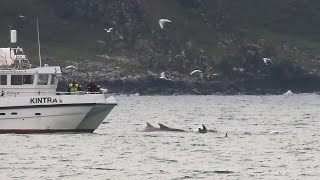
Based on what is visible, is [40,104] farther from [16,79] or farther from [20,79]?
[16,79]

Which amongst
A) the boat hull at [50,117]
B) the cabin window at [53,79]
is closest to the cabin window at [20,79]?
the cabin window at [53,79]

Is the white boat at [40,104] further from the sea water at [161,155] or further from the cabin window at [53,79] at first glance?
the sea water at [161,155]

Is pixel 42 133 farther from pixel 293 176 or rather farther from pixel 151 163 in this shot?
pixel 293 176

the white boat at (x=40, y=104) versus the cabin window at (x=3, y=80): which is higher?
the cabin window at (x=3, y=80)

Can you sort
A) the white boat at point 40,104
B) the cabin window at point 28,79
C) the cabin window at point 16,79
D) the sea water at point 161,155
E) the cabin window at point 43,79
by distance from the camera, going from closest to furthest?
1. the sea water at point 161,155
2. the white boat at point 40,104
3. the cabin window at point 16,79
4. the cabin window at point 28,79
5. the cabin window at point 43,79

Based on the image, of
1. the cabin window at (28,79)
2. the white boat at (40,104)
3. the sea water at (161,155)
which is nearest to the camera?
the sea water at (161,155)

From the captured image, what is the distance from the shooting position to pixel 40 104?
8656cm

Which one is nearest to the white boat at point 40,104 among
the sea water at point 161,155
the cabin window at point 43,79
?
the cabin window at point 43,79

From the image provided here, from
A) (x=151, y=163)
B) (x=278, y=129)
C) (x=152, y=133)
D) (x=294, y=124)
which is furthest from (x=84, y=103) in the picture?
(x=294, y=124)

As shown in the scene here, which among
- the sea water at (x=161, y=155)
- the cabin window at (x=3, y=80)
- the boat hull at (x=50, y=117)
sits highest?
the cabin window at (x=3, y=80)

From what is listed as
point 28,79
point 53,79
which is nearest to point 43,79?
point 53,79

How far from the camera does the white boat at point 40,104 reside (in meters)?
86.5

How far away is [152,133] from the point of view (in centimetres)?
9625

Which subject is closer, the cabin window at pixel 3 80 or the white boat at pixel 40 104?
the white boat at pixel 40 104
